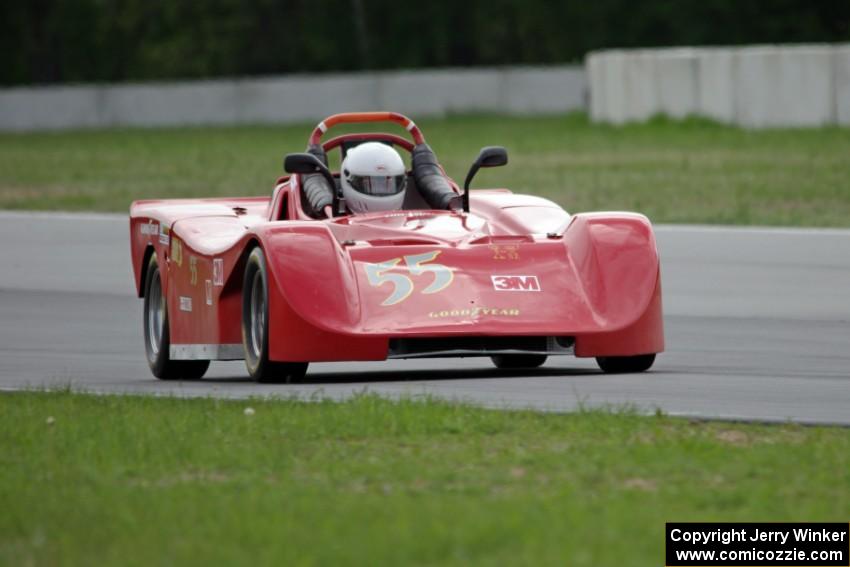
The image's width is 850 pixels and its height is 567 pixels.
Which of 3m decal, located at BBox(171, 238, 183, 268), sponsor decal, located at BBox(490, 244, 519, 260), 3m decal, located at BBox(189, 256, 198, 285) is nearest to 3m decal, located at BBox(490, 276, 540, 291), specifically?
sponsor decal, located at BBox(490, 244, 519, 260)

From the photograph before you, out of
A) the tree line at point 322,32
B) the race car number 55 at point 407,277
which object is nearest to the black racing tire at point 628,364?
the race car number 55 at point 407,277

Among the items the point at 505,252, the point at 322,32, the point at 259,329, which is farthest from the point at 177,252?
the point at 322,32

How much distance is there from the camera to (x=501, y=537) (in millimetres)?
5684

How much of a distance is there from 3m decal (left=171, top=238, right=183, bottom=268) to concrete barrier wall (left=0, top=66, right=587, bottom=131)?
38943 millimetres

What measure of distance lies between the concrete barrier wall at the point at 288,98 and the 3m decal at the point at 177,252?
38943 millimetres

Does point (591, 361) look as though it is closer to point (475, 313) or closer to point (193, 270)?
point (475, 313)

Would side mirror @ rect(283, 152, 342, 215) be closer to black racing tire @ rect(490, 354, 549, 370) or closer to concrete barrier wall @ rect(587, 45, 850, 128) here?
black racing tire @ rect(490, 354, 549, 370)

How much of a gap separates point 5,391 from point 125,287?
298 inches

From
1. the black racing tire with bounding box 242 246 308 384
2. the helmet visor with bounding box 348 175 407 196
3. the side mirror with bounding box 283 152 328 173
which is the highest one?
the side mirror with bounding box 283 152 328 173

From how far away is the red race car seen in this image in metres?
9.64

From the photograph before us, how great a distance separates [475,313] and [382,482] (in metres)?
3.01

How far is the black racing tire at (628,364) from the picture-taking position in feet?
34.1

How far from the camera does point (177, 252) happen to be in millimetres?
11523

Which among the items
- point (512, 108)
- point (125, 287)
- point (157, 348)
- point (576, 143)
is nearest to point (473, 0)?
point (512, 108)
